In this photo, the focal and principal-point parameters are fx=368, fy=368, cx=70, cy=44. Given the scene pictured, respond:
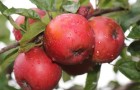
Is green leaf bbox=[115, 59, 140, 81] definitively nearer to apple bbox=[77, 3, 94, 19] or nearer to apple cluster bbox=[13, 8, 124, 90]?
apple cluster bbox=[13, 8, 124, 90]

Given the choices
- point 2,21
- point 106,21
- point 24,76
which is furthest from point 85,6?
point 2,21

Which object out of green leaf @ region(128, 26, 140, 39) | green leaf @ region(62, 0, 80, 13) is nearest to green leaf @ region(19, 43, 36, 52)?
green leaf @ region(62, 0, 80, 13)

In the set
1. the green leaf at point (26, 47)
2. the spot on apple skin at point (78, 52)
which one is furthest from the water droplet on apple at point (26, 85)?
the spot on apple skin at point (78, 52)

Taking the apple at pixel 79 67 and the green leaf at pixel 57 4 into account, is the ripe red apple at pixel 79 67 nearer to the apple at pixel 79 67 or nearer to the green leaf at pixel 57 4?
the apple at pixel 79 67

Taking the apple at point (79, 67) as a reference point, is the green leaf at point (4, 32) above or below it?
below

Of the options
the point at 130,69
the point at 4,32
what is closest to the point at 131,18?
the point at 130,69

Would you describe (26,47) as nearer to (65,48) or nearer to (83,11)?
(65,48)

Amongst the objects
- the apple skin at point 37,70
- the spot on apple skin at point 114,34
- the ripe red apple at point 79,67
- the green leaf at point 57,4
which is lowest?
the ripe red apple at point 79,67
